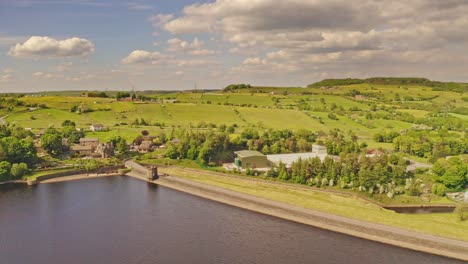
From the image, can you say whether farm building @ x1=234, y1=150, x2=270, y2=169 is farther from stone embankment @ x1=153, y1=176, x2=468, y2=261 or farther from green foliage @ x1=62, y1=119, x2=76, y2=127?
green foliage @ x1=62, y1=119, x2=76, y2=127

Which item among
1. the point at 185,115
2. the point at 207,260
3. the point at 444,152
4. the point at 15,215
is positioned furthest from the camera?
the point at 185,115

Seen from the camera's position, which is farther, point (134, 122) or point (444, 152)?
point (134, 122)

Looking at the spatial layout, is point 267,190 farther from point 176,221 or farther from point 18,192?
point 18,192

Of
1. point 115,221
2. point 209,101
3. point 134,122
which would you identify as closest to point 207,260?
point 115,221

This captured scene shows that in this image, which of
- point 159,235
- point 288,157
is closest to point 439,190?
point 288,157

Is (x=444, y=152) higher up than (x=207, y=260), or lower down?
higher up

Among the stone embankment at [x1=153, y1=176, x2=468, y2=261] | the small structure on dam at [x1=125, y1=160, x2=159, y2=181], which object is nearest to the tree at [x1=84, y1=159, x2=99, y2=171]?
the small structure on dam at [x1=125, y1=160, x2=159, y2=181]
